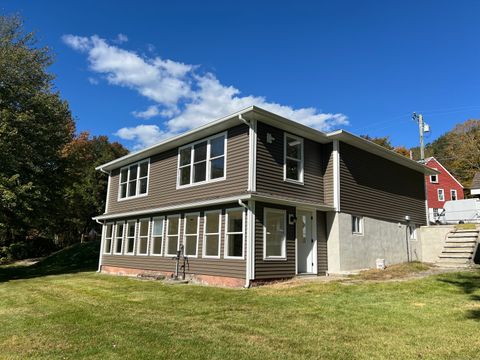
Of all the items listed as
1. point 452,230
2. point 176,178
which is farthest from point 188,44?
point 452,230

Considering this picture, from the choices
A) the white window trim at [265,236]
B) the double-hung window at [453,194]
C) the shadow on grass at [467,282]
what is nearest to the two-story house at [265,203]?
the white window trim at [265,236]

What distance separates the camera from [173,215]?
1428 cm

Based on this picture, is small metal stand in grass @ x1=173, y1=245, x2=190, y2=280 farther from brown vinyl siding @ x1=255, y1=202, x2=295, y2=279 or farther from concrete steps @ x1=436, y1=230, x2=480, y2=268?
concrete steps @ x1=436, y1=230, x2=480, y2=268

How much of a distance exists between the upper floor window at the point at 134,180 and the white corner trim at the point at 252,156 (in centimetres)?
685

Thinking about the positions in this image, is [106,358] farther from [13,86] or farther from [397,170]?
[13,86]

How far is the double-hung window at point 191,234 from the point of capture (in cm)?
1302

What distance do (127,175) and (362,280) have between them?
12.1 meters

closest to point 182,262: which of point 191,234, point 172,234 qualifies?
point 191,234

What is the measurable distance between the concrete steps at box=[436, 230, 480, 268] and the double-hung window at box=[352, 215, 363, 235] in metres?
4.15

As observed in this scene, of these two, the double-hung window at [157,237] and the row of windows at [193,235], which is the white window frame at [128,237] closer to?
the row of windows at [193,235]

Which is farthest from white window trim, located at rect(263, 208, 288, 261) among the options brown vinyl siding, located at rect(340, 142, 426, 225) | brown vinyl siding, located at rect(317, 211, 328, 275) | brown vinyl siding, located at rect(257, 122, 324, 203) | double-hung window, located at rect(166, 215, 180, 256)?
double-hung window, located at rect(166, 215, 180, 256)

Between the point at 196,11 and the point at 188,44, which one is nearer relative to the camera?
the point at 196,11

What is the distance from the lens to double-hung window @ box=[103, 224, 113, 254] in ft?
61.7

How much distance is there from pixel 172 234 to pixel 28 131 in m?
10.0
